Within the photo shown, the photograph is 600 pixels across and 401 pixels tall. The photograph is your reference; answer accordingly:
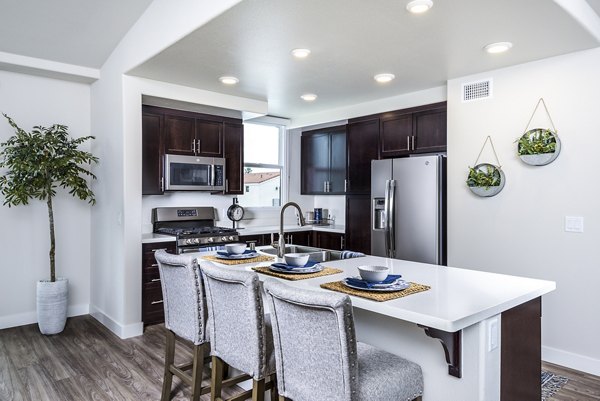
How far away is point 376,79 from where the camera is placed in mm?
4027

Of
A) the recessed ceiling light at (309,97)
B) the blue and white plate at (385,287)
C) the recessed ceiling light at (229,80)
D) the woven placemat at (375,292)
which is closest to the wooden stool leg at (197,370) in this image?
the woven placemat at (375,292)

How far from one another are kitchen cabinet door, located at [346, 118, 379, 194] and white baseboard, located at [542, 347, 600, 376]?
241 centimetres

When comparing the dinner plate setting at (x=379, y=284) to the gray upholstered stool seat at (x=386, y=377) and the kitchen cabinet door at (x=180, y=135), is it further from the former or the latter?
the kitchen cabinet door at (x=180, y=135)

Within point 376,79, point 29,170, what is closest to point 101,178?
point 29,170

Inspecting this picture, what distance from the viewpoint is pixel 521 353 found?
1892 mm

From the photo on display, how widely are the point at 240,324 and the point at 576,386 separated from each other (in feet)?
8.26

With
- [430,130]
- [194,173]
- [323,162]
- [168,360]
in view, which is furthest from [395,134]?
[168,360]

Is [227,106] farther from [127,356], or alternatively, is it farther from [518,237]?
[518,237]

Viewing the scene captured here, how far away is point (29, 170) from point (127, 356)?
1.84m

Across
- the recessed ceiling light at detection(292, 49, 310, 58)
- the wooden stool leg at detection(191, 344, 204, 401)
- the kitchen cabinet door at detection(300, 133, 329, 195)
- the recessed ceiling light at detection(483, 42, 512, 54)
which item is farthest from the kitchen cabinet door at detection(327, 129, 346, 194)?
the wooden stool leg at detection(191, 344, 204, 401)

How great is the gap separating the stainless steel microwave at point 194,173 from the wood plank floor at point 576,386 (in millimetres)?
3589

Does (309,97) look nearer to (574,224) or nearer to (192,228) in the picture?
(192,228)

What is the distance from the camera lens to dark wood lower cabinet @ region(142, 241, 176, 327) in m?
4.05

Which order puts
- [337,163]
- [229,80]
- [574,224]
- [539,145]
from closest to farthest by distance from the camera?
[574,224], [539,145], [229,80], [337,163]
